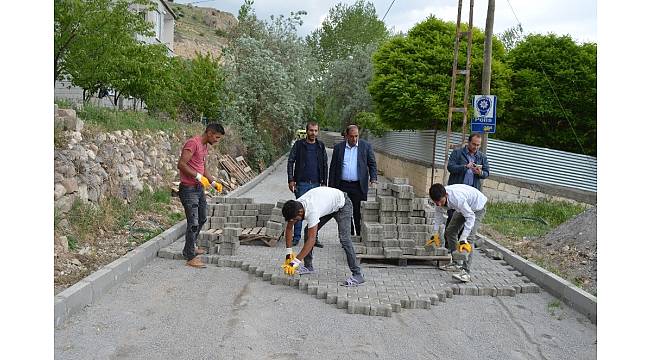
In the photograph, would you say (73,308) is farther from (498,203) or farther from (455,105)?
(455,105)

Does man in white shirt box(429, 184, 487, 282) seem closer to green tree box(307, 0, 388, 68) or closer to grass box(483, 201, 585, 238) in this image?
grass box(483, 201, 585, 238)

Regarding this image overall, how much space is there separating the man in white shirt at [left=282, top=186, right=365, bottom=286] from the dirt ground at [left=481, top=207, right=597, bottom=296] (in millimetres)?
2959

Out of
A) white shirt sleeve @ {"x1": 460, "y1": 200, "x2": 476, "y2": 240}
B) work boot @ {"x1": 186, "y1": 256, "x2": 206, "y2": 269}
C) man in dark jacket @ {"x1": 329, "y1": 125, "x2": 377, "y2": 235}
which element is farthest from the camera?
man in dark jacket @ {"x1": 329, "y1": 125, "x2": 377, "y2": 235}

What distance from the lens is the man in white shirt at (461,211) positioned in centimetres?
696

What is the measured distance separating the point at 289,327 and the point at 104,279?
233 centimetres

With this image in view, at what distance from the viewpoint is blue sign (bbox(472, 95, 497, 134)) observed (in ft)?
37.7

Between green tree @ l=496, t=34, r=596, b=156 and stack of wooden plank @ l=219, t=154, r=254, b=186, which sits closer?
green tree @ l=496, t=34, r=596, b=156

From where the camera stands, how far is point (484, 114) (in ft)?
38.0

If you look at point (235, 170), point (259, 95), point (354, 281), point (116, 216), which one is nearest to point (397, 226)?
point (354, 281)

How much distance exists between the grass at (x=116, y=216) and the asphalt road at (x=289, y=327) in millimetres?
1498

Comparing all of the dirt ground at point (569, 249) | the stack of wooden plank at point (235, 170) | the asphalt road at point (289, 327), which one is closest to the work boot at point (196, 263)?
the asphalt road at point (289, 327)

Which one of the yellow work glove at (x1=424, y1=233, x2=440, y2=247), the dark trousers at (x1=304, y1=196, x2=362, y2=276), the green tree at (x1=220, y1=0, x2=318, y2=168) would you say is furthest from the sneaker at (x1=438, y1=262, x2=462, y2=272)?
the green tree at (x1=220, y1=0, x2=318, y2=168)

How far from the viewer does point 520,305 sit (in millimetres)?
6680

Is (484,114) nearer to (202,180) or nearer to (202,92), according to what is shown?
(202,180)
